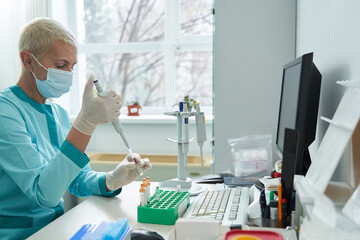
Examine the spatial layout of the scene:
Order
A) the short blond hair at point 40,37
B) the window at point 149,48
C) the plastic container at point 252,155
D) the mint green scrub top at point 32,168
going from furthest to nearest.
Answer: the window at point 149,48, the plastic container at point 252,155, the short blond hair at point 40,37, the mint green scrub top at point 32,168

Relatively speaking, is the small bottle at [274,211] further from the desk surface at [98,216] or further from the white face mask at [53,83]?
the white face mask at [53,83]

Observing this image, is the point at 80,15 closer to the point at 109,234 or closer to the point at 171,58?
the point at 171,58

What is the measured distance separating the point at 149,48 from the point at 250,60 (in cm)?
125

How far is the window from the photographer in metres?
2.99

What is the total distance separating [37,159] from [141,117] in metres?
1.76

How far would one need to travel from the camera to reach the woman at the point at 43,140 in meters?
1.18

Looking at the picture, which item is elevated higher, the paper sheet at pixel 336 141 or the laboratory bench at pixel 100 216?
the paper sheet at pixel 336 141

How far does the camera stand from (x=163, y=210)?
1.06 meters

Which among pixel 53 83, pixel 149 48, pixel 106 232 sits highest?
pixel 149 48

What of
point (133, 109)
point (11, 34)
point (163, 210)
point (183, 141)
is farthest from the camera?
point (133, 109)

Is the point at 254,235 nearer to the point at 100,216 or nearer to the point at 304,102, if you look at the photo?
the point at 304,102

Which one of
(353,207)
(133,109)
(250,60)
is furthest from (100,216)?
(133,109)

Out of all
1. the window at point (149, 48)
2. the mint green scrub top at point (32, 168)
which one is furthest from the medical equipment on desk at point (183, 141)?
the window at point (149, 48)

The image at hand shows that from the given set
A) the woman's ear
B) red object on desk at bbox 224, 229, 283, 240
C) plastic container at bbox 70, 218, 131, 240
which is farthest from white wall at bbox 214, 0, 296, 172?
red object on desk at bbox 224, 229, 283, 240
